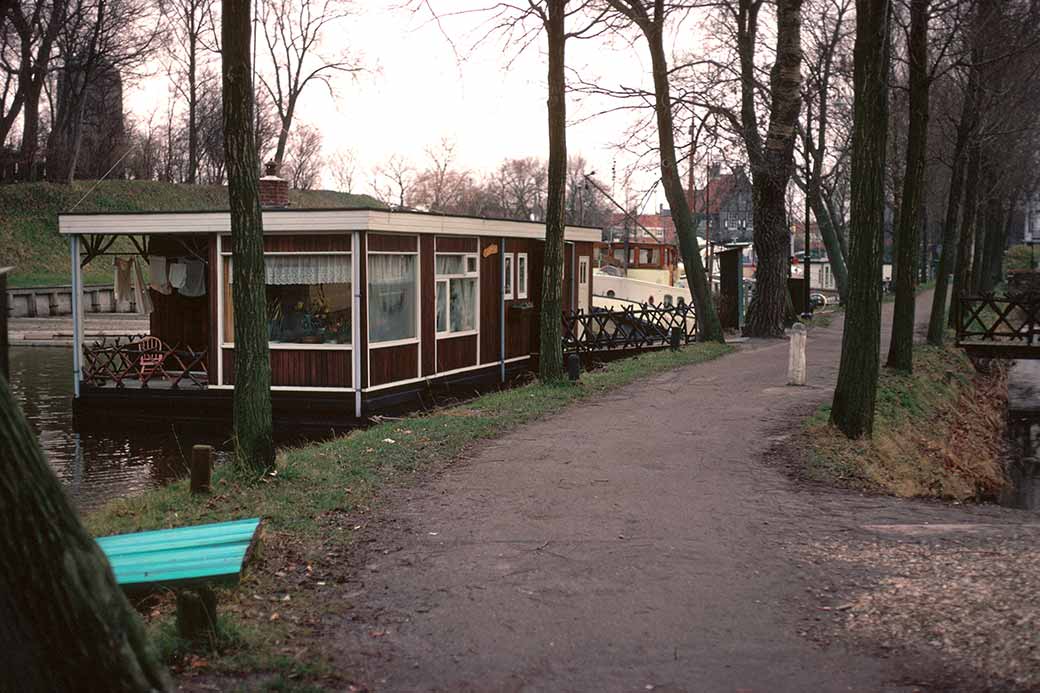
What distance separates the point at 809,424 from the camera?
550 inches

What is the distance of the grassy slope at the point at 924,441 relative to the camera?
11727mm

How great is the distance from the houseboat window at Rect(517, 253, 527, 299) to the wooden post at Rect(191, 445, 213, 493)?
646 inches

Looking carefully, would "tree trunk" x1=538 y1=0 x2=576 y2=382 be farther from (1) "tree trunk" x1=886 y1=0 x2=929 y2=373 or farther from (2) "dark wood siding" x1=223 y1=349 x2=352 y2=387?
(1) "tree trunk" x1=886 y1=0 x2=929 y2=373

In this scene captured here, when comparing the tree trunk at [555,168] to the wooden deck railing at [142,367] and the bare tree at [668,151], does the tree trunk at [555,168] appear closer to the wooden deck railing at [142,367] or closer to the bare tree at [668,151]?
the bare tree at [668,151]

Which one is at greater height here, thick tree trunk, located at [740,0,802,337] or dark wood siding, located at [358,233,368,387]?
thick tree trunk, located at [740,0,802,337]

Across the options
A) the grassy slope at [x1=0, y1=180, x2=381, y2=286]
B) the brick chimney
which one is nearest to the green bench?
the brick chimney

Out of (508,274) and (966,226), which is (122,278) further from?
(966,226)

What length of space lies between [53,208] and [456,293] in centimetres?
3656

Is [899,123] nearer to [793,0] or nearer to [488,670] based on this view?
[793,0]

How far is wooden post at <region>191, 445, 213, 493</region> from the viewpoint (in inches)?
367

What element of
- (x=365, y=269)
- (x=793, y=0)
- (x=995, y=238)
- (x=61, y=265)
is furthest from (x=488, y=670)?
(x=995, y=238)

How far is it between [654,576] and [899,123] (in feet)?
116

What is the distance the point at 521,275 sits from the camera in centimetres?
2556

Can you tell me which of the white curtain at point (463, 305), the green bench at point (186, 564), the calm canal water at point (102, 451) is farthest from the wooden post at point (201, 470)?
the white curtain at point (463, 305)
